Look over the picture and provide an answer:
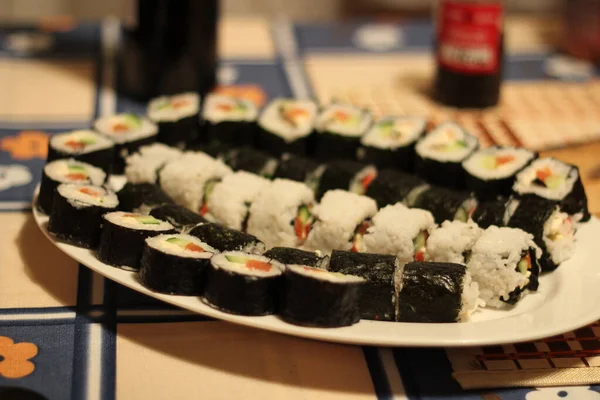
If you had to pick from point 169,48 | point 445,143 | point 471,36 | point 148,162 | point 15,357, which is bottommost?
point 15,357

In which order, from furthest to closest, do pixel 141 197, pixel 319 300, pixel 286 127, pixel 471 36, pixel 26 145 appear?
pixel 471 36 → pixel 26 145 → pixel 286 127 → pixel 141 197 → pixel 319 300

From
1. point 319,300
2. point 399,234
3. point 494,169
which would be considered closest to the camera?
point 319,300

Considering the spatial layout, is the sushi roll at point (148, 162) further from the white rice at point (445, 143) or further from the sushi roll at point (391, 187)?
the white rice at point (445, 143)

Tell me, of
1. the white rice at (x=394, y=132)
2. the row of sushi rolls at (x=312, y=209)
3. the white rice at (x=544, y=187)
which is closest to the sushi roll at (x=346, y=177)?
the row of sushi rolls at (x=312, y=209)

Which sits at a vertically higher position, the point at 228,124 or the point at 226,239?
the point at 228,124

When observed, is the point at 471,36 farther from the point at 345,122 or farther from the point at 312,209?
the point at 312,209

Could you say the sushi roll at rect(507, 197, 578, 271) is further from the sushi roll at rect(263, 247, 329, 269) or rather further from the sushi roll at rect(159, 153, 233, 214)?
the sushi roll at rect(159, 153, 233, 214)

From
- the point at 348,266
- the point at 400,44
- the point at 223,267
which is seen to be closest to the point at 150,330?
the point at 223,267

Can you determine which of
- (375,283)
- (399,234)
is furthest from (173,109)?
(375,283)
